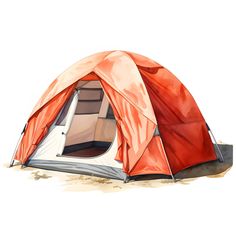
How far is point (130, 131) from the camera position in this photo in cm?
745

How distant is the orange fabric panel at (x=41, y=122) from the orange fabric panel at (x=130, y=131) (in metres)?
1.07

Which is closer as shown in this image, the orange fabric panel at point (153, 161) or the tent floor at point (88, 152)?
the orange fabric panel at point (153, 161)

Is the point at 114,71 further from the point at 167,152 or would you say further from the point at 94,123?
the point at 94,123

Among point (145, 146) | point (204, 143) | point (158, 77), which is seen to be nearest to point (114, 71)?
point (158, 77)

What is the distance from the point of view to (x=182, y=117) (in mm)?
8227

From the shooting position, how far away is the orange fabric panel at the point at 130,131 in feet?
24.1

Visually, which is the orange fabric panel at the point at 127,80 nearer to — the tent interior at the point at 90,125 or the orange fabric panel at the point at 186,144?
the orange fabric panel at the point at 186,144

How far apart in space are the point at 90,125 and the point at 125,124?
242 centimetres

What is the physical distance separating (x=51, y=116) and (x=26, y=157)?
883 millimetres

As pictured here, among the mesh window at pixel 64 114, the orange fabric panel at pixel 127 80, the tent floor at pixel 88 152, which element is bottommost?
the tent floor at pixel 88 152

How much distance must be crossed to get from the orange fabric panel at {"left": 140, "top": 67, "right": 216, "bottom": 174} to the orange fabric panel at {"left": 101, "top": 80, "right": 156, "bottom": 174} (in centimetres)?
31

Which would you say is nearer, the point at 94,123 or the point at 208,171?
the point at 208,171

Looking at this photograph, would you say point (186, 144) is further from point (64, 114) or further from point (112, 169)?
point (64, 114)

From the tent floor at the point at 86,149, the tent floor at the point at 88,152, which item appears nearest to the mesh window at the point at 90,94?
the tent floor at the point at 86,149
